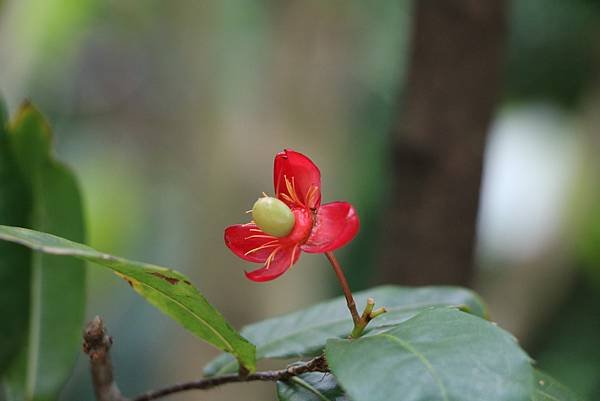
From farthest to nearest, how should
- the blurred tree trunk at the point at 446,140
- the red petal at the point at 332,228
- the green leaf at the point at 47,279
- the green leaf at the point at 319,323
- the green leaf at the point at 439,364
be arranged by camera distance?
the blurred tree trunk at the point at 446,140 < the green leaf at the point at 47,279 < the green leaf at the point at 319,323 < the red petal at the point at 332,228 < the green leaf at the point at 439,364

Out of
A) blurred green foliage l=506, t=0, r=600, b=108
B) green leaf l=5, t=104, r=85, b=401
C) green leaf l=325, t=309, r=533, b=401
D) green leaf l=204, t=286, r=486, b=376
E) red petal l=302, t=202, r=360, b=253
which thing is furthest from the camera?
blurred green foliage l=506, t=0, r=600, b=108

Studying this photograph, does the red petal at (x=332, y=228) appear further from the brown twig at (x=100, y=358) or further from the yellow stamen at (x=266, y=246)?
the brown twig at (x=100, y=358)

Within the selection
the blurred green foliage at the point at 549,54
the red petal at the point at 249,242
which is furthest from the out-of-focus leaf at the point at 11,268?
the blurred green foliage at the point at 549,54

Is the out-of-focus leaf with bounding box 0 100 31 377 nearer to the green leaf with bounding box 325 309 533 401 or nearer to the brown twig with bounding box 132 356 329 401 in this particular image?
the brown twig with bounding box 132 356 329 401

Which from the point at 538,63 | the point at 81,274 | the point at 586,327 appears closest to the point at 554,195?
the point at 586,327

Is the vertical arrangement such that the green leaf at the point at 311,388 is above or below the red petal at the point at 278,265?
A: below

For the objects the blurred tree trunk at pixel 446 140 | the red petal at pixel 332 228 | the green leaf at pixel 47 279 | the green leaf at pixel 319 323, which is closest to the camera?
the red petal at pixel 332 228

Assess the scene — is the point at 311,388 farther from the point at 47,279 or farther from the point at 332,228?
the point at 47,279

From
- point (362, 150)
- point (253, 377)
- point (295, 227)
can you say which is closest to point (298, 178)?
point (295, 227)

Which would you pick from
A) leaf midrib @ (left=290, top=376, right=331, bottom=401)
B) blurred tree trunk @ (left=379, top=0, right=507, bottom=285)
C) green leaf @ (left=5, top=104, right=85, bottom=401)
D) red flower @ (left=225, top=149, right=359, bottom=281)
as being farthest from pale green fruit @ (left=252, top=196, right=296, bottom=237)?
blurred tree trunk @ (left=379, top=0, right=507, bottom=285)
